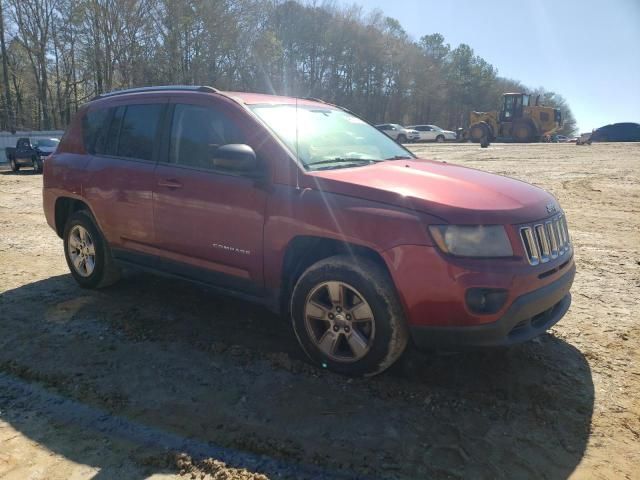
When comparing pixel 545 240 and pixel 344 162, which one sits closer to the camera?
pixel 545 240

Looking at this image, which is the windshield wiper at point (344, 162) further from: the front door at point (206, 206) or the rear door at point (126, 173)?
the rear door at point (126, 173)

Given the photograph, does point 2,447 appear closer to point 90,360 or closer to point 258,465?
point 90,360

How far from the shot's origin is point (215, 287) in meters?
3.72

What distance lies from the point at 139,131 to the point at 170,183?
80 cm

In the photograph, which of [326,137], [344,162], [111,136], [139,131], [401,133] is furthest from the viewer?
[401,133]

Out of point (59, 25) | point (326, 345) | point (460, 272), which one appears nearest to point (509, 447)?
point (460, 272)

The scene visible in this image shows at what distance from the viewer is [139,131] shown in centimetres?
430

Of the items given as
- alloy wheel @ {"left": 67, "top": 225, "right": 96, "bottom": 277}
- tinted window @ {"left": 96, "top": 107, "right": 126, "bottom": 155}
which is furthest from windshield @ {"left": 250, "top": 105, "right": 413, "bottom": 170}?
alloy wheel @ {"left": 67, "top": 225, "right": 96, "bottom": 277}

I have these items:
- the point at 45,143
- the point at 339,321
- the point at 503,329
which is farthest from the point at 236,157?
the point at 45,143

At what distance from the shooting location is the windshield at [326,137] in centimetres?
348

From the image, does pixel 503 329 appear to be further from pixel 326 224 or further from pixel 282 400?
pixel 282 400

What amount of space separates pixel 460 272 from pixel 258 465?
1.42 meters

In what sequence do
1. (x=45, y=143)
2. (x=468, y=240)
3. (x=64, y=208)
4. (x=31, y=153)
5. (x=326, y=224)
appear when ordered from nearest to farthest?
(x=468, y=240)
(x=326, y=224)
(x=64, y=208)
(x=31, y=153)
(x=45, y=143)

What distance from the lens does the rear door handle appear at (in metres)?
3.78
